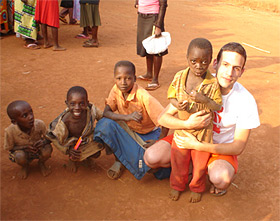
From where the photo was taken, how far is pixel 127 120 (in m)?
2.81

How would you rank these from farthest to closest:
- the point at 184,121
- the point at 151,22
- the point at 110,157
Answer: the point at 151,22, the point at 110,157, the point at 184,121

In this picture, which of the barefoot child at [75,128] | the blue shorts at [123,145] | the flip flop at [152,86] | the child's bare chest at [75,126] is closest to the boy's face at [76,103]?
the barefoot child at [75,128]

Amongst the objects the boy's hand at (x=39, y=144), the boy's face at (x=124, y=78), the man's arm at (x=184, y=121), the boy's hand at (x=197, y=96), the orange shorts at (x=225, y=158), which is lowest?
the boy's hand at (x=39, y=144)

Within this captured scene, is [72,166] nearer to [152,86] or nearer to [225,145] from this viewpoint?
[225,145]

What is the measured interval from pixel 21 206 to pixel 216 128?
1.80 meters

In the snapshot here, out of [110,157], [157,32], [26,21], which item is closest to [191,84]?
[110,157]

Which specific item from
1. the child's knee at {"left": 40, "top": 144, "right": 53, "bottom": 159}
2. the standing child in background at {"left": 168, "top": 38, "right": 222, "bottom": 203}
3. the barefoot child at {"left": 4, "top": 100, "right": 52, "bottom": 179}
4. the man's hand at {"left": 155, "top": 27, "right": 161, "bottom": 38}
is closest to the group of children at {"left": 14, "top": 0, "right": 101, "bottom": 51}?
the man's hand at {"left": 155, "top": 27, "right": 161, "bottom": 38}

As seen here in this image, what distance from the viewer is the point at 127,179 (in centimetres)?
299

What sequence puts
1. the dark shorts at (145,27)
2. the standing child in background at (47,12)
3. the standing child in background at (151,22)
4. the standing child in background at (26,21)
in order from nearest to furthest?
the standing child in background at (151,22) < the dark shorts at (145,27) < the standing child in background at (47,12) < the standing child in background at (26,21)

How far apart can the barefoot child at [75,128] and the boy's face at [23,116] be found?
0.67 ft

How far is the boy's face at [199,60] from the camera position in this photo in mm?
2285

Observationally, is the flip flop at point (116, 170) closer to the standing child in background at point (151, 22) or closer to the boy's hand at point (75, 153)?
the boy's hand at point (75, 153)

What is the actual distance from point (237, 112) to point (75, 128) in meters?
1.50

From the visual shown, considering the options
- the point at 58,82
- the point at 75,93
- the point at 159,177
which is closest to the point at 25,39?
the point at 58,82
